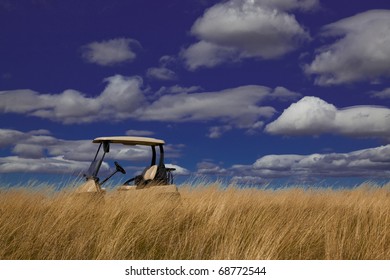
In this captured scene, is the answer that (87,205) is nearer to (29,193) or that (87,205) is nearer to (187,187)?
(29,193)

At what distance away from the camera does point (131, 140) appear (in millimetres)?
10219

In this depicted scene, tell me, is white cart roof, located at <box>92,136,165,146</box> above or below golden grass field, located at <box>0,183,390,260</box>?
above

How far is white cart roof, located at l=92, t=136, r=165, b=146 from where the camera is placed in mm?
10016

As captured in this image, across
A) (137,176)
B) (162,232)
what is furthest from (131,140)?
(162,232)

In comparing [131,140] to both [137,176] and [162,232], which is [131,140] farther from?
[162,232]

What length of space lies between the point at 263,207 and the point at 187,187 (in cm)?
318

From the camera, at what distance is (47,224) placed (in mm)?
7449

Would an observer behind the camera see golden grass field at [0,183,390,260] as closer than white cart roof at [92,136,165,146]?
Yes

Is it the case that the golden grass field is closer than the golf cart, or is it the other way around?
the golden grass field

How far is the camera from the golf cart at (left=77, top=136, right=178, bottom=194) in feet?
31.5

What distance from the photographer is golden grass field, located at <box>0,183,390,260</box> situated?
21.1 feet

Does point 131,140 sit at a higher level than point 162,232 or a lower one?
higher

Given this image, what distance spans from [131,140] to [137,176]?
757 mm

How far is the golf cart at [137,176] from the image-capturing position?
960 centimetres
